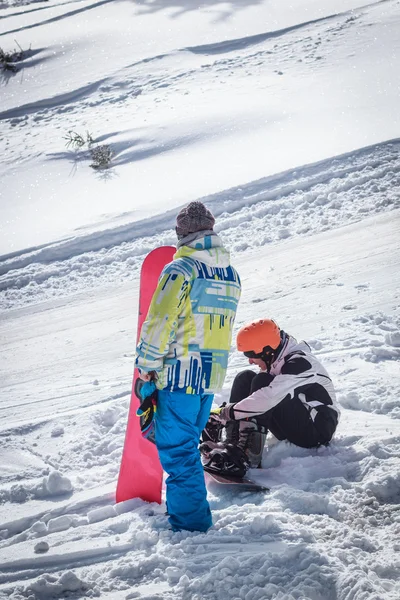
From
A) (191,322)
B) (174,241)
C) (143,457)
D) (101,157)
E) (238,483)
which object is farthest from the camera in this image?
(101,157)

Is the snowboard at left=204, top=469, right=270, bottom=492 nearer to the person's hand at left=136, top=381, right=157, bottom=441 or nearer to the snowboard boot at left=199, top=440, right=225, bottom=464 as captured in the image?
the snowboard boot at left=199, top=440, right=225, bottom=464

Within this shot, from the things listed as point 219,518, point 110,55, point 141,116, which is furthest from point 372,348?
point 110,55

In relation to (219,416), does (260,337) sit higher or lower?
higher

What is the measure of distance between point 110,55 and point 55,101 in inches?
91.5

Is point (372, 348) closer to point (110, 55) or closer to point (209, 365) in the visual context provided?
point (209, 365)

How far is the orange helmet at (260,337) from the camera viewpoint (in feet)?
12.8

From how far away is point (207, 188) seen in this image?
363 inches

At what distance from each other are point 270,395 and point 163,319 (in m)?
1.06

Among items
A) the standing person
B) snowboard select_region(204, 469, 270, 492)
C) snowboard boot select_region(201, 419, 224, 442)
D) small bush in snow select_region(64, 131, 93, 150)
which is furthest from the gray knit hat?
small bush in snow select_region(64, 131, 93, 150)

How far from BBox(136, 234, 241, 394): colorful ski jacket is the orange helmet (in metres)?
0.62

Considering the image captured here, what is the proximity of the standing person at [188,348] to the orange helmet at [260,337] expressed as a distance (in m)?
0.61

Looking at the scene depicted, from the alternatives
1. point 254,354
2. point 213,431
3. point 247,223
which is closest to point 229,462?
point 213,431

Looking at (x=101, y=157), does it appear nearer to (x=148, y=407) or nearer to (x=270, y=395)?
(x=270, y=395)

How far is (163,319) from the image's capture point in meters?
3.07
